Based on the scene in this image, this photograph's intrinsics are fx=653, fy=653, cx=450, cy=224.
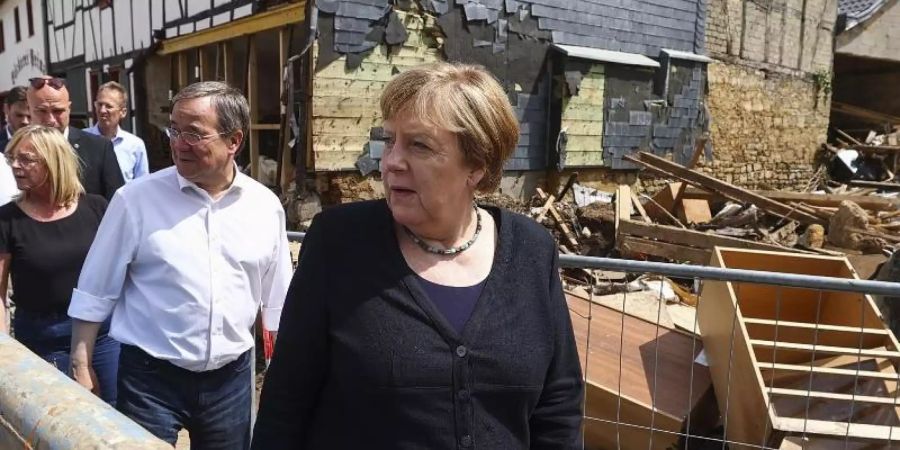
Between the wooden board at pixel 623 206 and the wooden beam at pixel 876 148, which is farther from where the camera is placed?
the wooden beam at pixel 876 148

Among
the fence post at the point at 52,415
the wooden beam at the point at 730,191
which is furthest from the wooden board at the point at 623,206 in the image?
the fence post at the point at 52,415

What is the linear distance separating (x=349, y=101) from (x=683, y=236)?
4.59 m

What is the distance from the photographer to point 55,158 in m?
2.81

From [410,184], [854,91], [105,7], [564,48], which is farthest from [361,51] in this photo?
[854,91]

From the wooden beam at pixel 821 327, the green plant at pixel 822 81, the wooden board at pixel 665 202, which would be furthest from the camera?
the green plant at pixel 822 81

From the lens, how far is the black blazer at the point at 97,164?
362cm

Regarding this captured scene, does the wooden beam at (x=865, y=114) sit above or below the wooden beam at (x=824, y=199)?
above

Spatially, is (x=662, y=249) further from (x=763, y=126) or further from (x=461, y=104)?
(x=763, y=126)

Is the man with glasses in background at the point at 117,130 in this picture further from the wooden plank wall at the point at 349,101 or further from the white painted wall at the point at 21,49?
the white painted wall at the point at 21,49

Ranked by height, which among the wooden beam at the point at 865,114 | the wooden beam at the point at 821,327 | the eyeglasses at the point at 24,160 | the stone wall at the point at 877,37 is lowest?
the wooden beam at the point at 821,327

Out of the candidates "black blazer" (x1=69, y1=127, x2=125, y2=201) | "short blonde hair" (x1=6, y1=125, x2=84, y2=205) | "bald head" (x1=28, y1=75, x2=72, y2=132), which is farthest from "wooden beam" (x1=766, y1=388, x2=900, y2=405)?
"bald head" (x1=28, y1=75, x2=72, y2=132)

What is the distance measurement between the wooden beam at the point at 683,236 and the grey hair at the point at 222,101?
22.6 feet

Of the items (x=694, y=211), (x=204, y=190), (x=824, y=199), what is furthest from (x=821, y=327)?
(x=824, y=199)

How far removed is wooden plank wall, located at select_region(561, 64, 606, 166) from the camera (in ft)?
34.9
